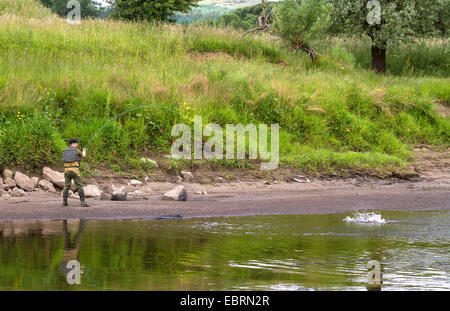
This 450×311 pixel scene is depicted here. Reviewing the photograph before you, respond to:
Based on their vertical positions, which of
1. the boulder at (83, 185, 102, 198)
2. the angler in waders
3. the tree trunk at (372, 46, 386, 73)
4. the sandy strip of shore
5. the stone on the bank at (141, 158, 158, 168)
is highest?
the tree trunk at (372, 46, 386, 73)

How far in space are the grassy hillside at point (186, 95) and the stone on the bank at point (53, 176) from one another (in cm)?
43

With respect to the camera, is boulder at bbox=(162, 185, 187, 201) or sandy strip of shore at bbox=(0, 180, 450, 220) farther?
boulder at bbox=(162, 185, 187, 201)

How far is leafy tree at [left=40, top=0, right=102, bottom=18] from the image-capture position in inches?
1836

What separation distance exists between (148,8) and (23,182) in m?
23.0

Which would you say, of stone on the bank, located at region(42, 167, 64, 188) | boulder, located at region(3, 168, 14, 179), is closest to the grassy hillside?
boulder, located at region(3, 168, 14, 179)

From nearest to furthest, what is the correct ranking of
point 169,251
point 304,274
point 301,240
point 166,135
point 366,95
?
point 304,274
point 169,251
point 301,240
point 166,135
point 366,95

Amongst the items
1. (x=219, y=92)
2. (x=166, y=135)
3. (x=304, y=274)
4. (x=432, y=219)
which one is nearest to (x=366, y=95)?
(x=219, y=92)

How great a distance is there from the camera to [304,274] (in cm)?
809

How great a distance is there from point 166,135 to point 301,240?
691 centimetres

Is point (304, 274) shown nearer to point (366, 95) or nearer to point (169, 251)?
point (169, 251)

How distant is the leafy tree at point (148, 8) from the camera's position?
3466 cm

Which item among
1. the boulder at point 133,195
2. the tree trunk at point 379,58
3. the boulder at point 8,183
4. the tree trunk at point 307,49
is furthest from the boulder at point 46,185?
the tree trunk at point 379,58

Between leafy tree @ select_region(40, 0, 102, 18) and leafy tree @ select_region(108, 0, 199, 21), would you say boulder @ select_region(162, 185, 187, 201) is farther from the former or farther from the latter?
leafy tree @ select_region(40, 0, 102, 18)

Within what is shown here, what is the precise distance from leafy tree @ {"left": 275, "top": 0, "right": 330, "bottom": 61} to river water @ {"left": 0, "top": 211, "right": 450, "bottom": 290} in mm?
12856
